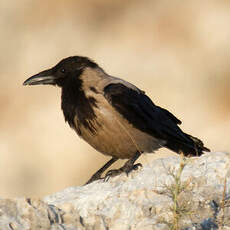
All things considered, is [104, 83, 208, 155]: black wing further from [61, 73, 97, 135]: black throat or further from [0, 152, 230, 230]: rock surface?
[0, 152, 230, 230]: rock surface

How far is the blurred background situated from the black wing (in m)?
7.43

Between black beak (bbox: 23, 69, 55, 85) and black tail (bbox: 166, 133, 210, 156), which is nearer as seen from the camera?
black tail (bbox: 166, 133, 210, 156)

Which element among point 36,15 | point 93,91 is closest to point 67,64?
point 93,91

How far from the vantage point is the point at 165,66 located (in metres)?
22.4

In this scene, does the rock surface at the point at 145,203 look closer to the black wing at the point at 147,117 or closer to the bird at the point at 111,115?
the bird at the point at 111,115

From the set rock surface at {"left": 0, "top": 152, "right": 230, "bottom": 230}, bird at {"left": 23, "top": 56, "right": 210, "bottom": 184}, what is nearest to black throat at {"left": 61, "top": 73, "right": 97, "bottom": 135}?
bird at {"left": 23, "top": 56, "right": 210, "bottom": 184}

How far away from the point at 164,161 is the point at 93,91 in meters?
2.66

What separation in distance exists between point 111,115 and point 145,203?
3.31 metres

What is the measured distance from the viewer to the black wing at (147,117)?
410 inches

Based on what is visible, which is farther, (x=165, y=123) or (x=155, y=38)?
(x=155, y=38)

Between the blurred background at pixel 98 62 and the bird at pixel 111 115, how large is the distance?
7.54m

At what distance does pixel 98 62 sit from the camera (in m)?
23.1

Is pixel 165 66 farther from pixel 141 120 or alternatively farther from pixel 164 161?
pixel 164 161

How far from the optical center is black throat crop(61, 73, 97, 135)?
1020 cm
